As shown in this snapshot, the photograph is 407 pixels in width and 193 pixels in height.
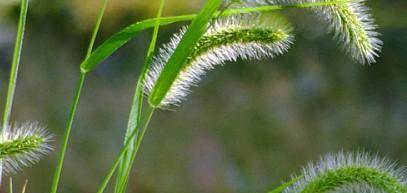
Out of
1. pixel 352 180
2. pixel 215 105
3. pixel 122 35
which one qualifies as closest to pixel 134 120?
pixel 122 35

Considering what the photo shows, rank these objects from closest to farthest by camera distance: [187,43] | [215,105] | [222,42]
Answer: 1. [187,43]
2. [222,42]
3. [215,105]

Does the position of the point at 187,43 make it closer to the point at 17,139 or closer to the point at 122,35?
the point at 122,35

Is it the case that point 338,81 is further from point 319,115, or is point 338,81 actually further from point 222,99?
point 222,99

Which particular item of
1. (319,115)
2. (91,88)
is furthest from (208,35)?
(91,88)

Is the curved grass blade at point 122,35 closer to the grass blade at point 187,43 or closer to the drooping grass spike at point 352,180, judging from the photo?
the grass blade at point 187,43

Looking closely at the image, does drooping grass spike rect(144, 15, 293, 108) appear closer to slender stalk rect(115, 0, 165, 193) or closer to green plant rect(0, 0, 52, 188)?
slender stalk rect(115, 0, 165, 193)

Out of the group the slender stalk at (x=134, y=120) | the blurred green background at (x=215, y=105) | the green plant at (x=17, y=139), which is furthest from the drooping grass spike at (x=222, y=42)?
the blurred green background at (x=215, y=105)
